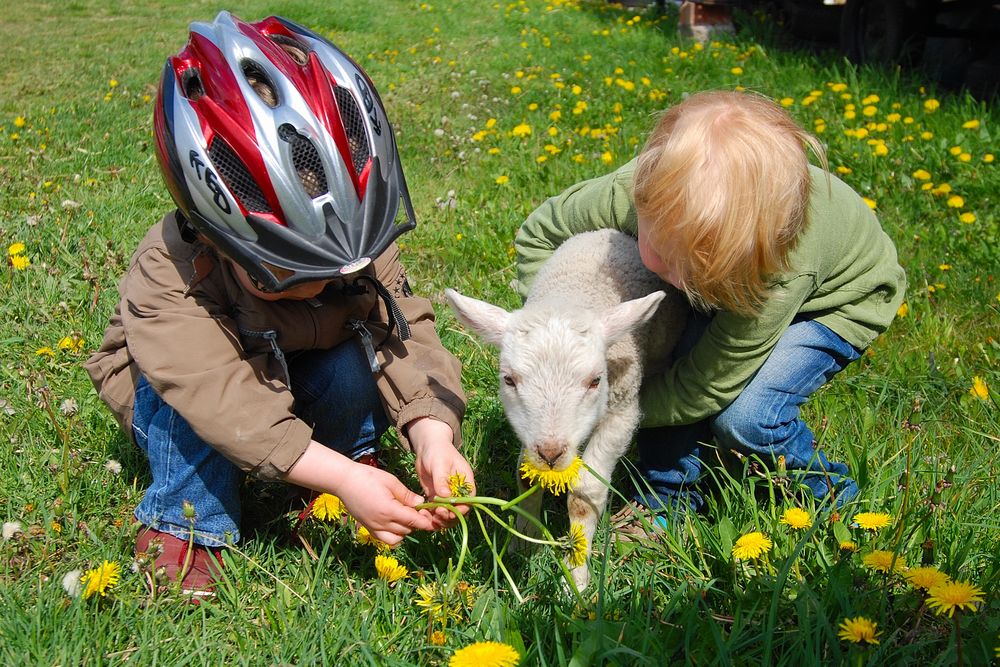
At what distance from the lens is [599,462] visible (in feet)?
9.80

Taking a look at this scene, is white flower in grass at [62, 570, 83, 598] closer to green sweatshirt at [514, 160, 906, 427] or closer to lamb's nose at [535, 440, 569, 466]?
lamb's nose at [535, 440, 569, 466]

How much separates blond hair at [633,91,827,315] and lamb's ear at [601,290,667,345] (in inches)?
4.8

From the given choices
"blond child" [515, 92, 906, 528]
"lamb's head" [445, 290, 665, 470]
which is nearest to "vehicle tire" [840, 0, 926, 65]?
"blond child" [515, 92, 906, 528]

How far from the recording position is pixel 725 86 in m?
7.17

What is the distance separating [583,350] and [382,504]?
30.2 inches

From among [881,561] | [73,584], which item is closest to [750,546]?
[881,561]

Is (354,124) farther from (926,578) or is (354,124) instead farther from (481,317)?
(926,578)

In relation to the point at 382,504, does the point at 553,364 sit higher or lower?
higher

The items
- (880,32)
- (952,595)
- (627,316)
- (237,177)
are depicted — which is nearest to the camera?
(952,595)

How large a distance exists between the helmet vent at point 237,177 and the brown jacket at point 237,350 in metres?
0.43

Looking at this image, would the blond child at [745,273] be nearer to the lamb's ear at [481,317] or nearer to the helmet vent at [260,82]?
the lamb's ear at [481,317]

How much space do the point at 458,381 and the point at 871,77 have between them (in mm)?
5344

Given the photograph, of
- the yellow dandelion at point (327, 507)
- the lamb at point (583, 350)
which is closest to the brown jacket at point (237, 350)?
the yellow dandelion at point (327, 507)

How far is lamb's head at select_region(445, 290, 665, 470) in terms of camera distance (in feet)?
8.09
